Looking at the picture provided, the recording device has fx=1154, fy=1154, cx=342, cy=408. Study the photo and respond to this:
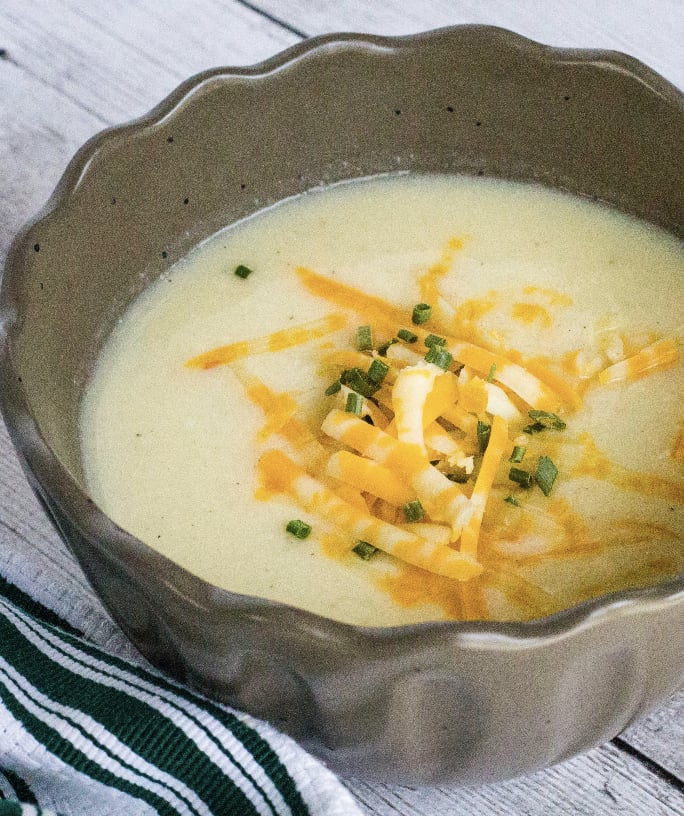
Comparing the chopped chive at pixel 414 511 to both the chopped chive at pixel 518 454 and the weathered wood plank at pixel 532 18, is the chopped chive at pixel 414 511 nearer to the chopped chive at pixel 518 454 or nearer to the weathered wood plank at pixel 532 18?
the chopped chive at pixel 518 454

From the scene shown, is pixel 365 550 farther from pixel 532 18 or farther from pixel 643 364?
pixel 532 18

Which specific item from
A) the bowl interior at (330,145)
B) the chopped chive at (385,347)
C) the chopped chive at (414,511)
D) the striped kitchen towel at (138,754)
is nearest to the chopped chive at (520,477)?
the chopped chive at (414,511)

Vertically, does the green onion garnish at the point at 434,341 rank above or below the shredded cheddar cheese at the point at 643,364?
below

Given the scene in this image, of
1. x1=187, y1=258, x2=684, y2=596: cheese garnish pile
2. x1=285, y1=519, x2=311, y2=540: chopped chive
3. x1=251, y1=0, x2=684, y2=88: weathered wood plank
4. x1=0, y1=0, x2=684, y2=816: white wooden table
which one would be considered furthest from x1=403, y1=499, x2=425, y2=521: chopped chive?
x1=251, y1=0, x2=684, y2=88: weathered wood plank

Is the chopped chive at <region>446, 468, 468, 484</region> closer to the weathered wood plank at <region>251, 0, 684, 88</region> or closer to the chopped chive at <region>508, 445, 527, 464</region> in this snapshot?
the chopped chive at <region>508, 445, 527, 464</region>

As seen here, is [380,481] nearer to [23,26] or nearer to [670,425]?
[670,425]

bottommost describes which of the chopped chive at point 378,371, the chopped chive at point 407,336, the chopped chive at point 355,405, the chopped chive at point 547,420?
the chopped chive at point 355,405
